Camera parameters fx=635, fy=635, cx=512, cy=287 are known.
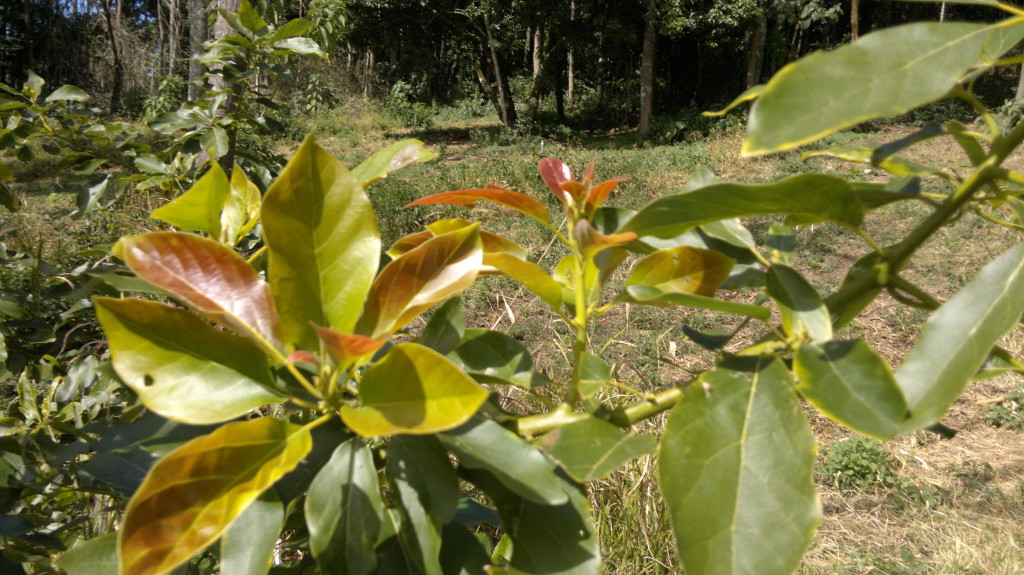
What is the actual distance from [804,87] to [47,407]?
1.03 meters

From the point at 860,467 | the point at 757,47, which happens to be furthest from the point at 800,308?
the point at 757,47

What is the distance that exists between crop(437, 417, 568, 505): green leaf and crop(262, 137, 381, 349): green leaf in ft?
0.34

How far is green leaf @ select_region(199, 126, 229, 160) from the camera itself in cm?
118

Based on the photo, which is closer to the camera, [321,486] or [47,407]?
[321,486]

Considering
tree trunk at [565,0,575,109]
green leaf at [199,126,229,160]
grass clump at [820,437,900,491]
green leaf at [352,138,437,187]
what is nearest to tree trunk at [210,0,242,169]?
green leaf at [199,126,229,160]

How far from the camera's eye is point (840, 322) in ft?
1.48

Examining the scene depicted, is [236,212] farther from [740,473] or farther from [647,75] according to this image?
[647,75]

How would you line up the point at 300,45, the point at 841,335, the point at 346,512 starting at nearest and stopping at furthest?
the point at 346,512 → the point at 300,45 → the point at 841,335

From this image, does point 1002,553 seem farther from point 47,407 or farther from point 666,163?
point 666,163

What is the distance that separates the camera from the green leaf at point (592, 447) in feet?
1.09

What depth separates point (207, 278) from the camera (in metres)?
0.37

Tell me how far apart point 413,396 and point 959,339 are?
0.28 metres

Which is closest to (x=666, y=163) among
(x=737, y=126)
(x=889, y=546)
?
(x=737, y=126)

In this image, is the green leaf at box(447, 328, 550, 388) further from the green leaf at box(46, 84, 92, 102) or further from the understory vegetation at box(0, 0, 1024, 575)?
the green leaf at box(46, 84, 92, 102)
